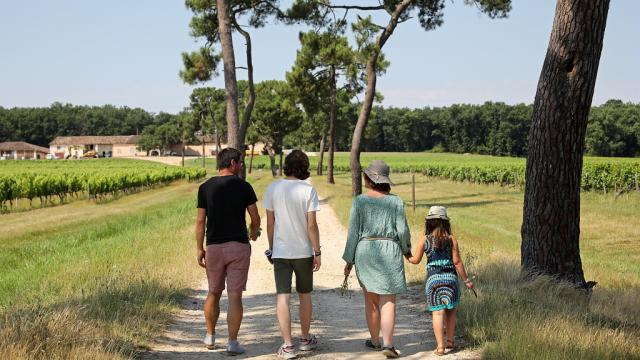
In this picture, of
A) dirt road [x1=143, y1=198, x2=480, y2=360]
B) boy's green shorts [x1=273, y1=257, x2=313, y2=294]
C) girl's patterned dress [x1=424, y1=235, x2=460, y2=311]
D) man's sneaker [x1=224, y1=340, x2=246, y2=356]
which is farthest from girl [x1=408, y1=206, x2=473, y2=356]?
man's sneaker [x1=224, y1=340, x2=246, y2=356]

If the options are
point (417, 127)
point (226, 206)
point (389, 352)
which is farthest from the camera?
point (417, 127)

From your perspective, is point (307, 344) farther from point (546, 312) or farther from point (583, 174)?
point (583, 174)

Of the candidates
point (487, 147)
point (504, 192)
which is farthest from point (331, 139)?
point (487, 147)

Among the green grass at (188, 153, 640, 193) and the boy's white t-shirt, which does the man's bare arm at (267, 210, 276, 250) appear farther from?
the green grass at (188, 153, 640, 193)

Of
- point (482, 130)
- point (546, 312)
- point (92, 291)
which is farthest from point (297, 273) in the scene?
point (482, 130)

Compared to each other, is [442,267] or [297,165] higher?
[297,165]

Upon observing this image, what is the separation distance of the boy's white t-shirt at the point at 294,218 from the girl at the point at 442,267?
3.11 feet

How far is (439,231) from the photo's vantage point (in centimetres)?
579

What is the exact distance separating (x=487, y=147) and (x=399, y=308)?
119036mm

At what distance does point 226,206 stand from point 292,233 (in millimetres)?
618

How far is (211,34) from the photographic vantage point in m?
21.4

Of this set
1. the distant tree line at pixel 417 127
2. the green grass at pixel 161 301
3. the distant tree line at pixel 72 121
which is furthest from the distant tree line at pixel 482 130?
the green grass at pixel 161 301

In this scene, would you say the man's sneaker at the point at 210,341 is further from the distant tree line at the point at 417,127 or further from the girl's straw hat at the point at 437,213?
the distant tree line at the point at 417,127

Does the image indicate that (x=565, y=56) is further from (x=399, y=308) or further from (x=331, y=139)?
(x=331, y=139)
